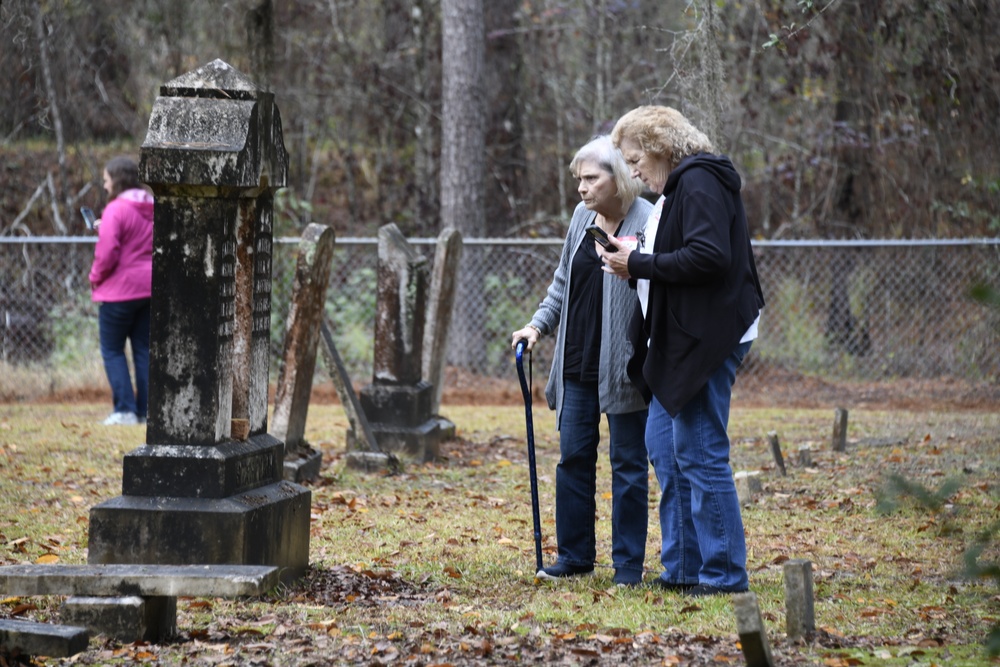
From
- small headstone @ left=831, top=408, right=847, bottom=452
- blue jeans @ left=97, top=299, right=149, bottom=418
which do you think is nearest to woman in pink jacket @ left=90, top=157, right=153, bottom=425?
blue jeans @ left=97, top=299, right=149, bottom=418

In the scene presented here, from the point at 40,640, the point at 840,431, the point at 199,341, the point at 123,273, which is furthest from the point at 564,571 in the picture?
the point at 123,273

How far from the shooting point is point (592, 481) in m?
5.13

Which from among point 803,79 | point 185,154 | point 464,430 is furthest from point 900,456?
point 803,79

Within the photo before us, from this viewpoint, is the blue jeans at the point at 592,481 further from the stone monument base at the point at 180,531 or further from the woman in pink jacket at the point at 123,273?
the woman in pink jacket at the point at 123,273

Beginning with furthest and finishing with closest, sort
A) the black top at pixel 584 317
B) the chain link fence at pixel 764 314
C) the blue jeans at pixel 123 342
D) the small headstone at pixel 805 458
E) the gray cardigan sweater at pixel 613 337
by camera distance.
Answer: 1. the chain link fence at pixel 764 314
2. the blue jeans at pixel 123 342
3. the small headstone at pixel 805 458
4. the black top at pixel 584 317
5. the gray cardigan sweater at pixel 613 337

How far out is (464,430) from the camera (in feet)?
33.7

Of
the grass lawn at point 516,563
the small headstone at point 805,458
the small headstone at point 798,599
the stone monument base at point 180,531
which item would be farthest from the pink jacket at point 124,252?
the small headstone at point 798,599

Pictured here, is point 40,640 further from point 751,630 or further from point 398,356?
point 398,356

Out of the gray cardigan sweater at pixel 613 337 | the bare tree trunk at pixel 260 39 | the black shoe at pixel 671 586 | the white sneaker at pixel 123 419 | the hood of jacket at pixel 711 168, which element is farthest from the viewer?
the bare tree trunk at pixel 260 39

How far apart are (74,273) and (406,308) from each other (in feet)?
22.3

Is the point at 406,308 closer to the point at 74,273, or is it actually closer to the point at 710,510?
the point at 710,510

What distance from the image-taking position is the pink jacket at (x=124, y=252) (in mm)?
9484

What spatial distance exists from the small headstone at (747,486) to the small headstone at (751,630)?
12.3ft

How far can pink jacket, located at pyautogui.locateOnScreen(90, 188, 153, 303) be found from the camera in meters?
9.48
